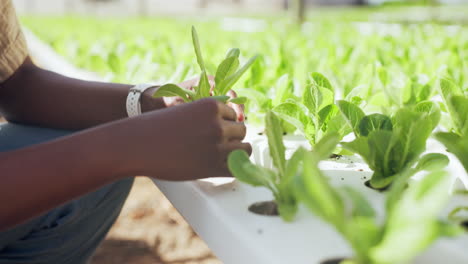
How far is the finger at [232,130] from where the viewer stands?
31.6 inches

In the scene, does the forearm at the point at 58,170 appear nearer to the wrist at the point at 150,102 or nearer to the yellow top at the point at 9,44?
the wrist at the point at 150,102

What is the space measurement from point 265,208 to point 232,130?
137 mm

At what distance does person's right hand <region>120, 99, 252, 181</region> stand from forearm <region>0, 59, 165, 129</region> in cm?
51

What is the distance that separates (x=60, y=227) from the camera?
3.76 ft

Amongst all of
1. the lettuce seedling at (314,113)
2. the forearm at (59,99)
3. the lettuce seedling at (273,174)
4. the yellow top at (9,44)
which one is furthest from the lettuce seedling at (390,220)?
the yellow top at (9,44)

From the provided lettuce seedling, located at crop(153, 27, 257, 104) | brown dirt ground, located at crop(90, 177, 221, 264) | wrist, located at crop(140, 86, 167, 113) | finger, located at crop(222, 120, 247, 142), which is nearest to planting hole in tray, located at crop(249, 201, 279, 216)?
finger, located at crop(222, 120, 247, 142)

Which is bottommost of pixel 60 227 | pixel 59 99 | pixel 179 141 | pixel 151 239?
pixel 151 239

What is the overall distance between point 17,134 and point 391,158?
100 cm

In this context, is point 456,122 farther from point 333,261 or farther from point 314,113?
point 333,261

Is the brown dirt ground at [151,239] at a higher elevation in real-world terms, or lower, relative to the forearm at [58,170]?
lower

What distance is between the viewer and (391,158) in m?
0.81

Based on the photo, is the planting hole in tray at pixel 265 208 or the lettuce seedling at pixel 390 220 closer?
the lettuce seedling at pixel 390 220

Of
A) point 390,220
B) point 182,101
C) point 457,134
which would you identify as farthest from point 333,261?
point 182,101

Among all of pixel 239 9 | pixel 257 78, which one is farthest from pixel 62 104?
pixel 239 9
